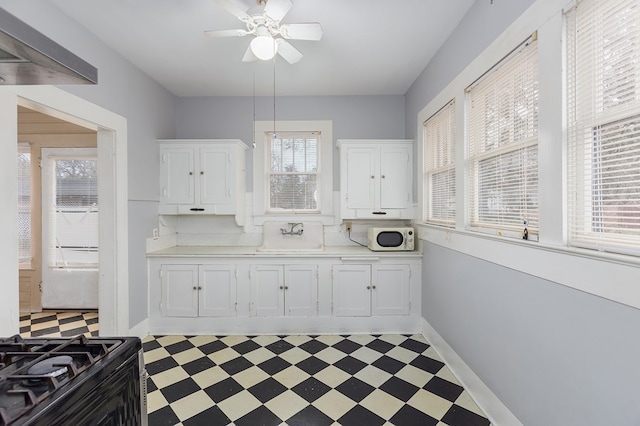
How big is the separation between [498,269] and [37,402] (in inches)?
84.2

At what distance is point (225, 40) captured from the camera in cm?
245

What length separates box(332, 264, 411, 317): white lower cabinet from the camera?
3123mm

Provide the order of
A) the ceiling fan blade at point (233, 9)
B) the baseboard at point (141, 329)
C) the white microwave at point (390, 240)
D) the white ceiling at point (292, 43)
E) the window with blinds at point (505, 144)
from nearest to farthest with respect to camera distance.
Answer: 1. the window with blinds at point (505, 144)
2. the ceiling fan blade at point (233, 9)
3. the white ceiling at point (292, 43)
4. the baseboard at point (141, 329)
5. the white microwave at point (390, 240)

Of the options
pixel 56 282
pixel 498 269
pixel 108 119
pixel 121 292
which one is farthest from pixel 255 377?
pixel 56 282

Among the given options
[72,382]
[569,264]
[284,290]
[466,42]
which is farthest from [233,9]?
[284,290]

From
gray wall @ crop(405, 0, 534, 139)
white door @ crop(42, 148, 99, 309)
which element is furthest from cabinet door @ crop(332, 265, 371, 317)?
white door @ crop(42, 148, 99, 309)

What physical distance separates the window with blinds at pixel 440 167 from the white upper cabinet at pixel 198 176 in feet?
7.17

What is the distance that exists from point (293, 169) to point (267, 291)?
159 cm

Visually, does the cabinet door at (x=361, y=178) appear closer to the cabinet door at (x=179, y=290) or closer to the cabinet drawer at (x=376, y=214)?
the cabinet drawer at (x=376, y=214)

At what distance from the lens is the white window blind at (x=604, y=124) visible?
3.47ft

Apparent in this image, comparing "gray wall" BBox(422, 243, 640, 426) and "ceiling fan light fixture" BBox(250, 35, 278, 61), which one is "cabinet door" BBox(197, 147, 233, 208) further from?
"gray wall" BBox(422, 243, 640, 426)

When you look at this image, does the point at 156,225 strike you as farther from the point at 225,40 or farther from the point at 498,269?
the point at 498,269

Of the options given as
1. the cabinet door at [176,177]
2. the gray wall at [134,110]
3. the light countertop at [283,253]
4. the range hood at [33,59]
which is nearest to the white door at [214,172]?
the cabinet door at [176,177]

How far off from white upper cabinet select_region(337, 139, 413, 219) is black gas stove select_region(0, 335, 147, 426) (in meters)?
2.62
